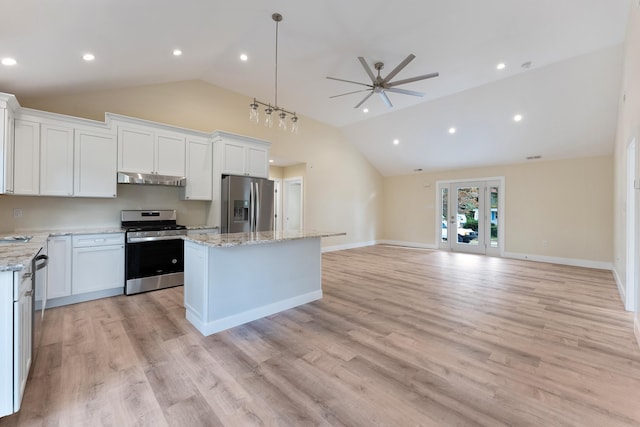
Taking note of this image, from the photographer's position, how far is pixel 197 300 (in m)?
2.88

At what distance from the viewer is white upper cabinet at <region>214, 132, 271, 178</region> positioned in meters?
4.82

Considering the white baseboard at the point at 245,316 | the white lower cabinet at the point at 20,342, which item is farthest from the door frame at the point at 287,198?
the white lower cabinet at the point at 20,342

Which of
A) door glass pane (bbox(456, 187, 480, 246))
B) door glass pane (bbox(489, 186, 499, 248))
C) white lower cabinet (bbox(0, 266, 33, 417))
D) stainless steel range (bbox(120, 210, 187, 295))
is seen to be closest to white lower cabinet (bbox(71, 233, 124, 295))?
stainless steel range (bbox(120, 210, 187, 295))

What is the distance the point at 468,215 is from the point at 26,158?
29.8 ft

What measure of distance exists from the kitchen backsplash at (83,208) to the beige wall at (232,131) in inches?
0.4

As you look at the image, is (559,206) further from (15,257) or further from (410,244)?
(15,257)

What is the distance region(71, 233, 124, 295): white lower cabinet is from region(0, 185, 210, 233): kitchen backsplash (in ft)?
2.01

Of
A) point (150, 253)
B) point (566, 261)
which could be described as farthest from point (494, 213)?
point (150, 253)

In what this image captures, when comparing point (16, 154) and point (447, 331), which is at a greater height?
point (16, 154)

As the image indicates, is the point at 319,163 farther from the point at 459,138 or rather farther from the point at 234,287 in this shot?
the point at 234,287

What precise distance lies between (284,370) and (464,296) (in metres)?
2.92

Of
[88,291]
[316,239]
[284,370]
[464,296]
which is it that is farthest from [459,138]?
[88,291]

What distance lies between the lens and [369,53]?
161 inches

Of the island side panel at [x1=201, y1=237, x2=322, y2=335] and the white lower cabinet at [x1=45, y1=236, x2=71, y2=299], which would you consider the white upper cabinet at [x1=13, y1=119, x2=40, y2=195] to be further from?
the island side panel at [x1=201, y1=237, x2=322, y2=335]
